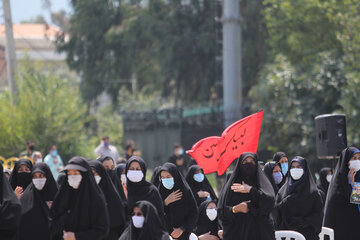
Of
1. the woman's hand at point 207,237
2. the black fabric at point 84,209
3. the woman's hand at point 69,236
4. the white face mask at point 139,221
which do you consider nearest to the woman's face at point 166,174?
the woman's hand at point 207,237

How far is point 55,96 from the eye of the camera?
19578mm

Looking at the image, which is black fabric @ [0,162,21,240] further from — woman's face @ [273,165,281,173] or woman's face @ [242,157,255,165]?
woman's face @ [273,165,281,173]

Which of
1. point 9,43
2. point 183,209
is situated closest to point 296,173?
point 183,209

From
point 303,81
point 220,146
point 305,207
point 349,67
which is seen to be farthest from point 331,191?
point 303,81

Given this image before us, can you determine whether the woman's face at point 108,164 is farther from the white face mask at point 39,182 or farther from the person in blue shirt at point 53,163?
the person in blue shirt at point 53,163

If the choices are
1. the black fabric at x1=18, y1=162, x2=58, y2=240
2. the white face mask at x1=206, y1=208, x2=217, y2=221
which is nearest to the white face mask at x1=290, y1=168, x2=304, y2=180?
the white face mask at x1=206, y1=208, x2=217, y2=221

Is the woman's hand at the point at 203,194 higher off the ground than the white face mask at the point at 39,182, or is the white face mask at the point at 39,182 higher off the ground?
the white face mask at the point at 39,182

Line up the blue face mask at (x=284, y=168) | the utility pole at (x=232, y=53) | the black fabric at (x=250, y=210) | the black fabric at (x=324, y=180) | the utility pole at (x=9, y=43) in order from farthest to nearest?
1. the utility pole at (x=9, y=43)
2. the utility pole at (x=232, y=53)
3. the black fabric at (x=324, y=180)
4. the blue face mask at (x=284, y=168)
5. the black fabric at (x=250, y=210)

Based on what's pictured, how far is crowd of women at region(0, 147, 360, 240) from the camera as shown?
5.93 m

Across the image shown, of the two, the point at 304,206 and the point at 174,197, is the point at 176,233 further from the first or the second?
the point at 304,206

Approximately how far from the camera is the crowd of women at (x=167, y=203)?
5.93 m

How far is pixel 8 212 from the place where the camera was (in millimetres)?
5965

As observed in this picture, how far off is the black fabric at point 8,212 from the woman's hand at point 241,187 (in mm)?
2007

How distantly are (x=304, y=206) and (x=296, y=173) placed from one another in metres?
0.36
